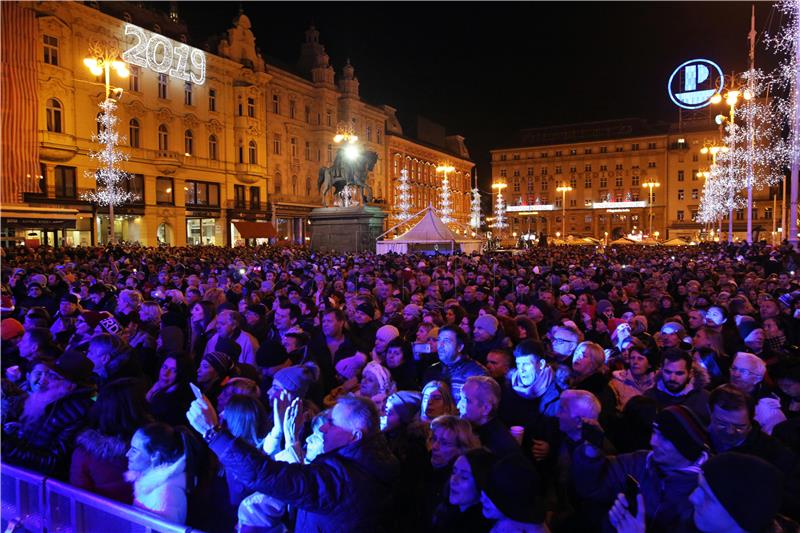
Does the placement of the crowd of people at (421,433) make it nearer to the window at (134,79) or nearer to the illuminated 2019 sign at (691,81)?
the illuminated 2019 sign at (691,81)

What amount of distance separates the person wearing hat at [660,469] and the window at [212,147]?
49.2 metres

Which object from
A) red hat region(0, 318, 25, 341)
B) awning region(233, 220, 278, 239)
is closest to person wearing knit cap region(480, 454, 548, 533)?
red hat region(0, 318, 25, 341)

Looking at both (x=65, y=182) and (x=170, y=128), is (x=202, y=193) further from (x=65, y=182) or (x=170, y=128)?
(x=65, y=182)

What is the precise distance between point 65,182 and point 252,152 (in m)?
17.4

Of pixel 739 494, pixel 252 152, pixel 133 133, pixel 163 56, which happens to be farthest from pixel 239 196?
pixel 739 494

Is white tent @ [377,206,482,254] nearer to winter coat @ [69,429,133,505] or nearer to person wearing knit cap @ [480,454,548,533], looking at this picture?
winter coat @ [69,429,133,505]

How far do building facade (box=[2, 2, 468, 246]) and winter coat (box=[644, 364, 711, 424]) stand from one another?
33.1 metres

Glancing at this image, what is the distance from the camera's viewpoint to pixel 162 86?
44.6 m

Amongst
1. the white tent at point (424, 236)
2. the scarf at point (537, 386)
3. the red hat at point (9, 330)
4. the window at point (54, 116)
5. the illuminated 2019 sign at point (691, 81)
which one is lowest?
the scarf at point (537, 386)

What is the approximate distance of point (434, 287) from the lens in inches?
455

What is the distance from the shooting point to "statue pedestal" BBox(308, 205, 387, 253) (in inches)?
1249

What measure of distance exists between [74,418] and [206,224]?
4697 cm

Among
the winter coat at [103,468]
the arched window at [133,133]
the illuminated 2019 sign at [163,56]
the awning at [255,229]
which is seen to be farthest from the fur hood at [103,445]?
the arched window at [133,133]

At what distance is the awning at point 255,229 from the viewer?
45969 millimetres
